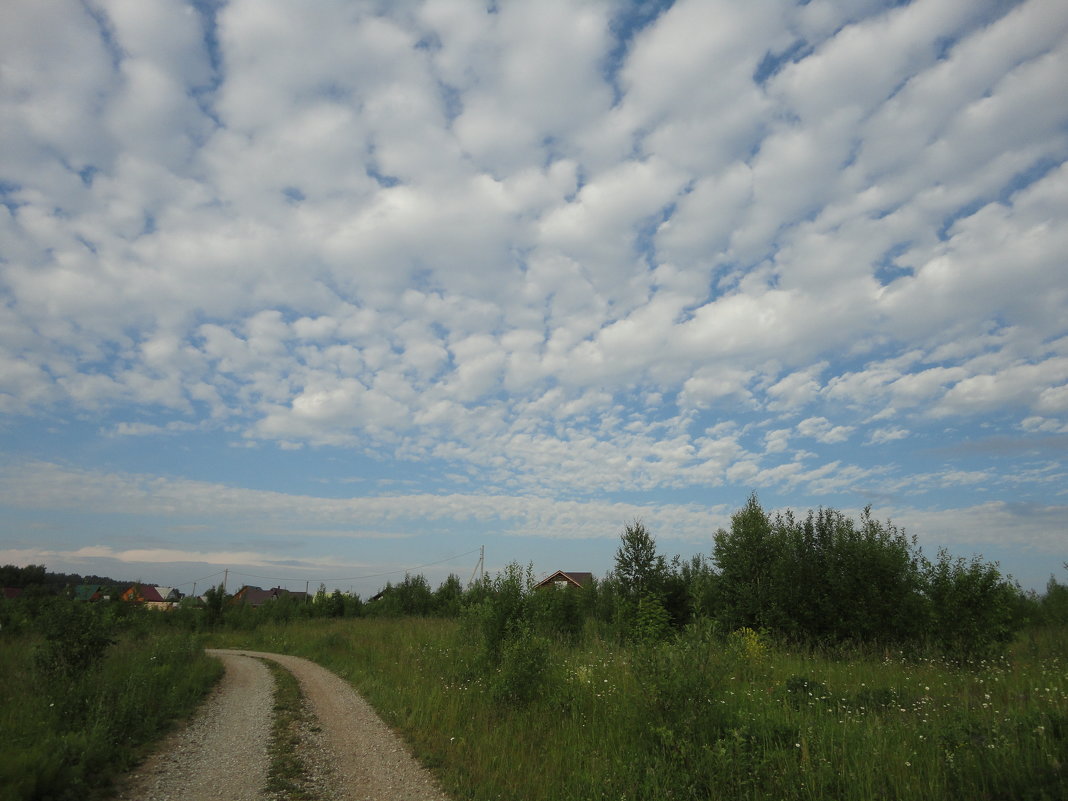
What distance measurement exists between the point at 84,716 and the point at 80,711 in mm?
350

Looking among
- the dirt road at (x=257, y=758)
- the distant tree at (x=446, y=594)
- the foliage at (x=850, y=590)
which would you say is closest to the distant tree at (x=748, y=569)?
the foliage at (x=850, y=590)

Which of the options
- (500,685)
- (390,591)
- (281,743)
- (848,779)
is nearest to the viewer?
(848,779)

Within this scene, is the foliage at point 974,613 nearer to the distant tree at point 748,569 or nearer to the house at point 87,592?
the distant tree at point 748,569

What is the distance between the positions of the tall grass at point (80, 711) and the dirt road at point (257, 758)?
1.64 feet

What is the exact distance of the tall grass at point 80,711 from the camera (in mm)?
6707

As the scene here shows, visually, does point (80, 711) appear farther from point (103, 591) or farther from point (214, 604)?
point (214, 604)

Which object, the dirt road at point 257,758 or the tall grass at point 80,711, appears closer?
the tall grass at point 80,711

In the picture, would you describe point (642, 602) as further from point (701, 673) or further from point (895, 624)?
point (701, 673)

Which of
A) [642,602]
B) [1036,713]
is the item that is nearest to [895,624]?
[642,602]

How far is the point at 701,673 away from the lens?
25.8ft

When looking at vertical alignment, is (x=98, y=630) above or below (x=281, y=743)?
above

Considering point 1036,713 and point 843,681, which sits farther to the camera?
point 843,681

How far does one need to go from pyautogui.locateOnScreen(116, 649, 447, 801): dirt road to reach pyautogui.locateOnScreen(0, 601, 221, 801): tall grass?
50cm

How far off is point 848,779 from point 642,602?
521 inches
